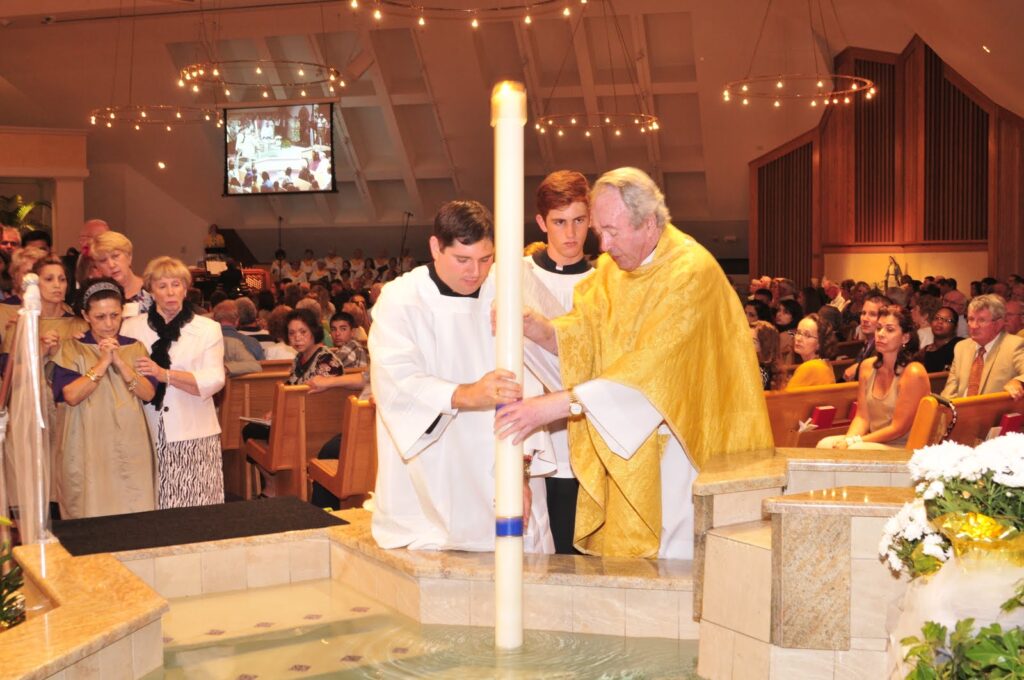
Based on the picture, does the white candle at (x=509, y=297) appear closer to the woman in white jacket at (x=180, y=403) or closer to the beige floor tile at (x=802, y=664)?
the beige floor tile at (x=802, y=664)

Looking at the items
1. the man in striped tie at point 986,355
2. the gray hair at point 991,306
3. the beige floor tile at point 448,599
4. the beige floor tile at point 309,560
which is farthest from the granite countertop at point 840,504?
the gray hair at point 991,306

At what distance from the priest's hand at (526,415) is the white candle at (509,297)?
0.03m

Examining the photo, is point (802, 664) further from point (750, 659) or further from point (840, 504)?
point (840, 504)

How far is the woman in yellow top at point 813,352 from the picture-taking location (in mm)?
6746

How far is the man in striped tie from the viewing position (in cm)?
704

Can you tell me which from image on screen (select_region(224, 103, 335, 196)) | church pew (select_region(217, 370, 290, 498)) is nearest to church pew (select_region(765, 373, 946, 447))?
church pew (select_region(217, 370, 290, 498))

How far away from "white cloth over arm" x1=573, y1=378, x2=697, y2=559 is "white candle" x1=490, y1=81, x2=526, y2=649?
63 centimetres

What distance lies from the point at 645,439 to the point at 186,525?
1733 millimetres

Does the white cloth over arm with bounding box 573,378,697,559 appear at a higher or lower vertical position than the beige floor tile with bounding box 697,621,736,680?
higher

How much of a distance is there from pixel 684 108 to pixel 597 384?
17.5m

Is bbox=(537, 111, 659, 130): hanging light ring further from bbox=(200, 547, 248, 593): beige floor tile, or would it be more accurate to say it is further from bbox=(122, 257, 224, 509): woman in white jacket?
bbox=(200, 547, 248, 593): beige floor tile

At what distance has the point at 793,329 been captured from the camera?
11.3 metres

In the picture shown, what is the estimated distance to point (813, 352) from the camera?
7.30 meters

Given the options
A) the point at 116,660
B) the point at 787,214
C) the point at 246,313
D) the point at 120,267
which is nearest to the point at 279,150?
the point at 787,214
